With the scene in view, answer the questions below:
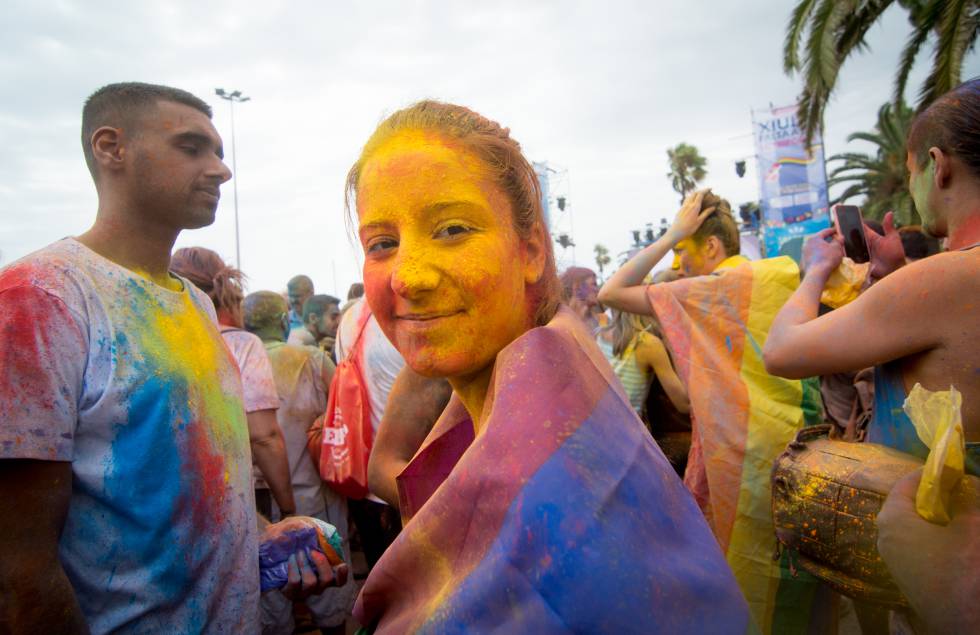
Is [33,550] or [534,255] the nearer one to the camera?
[33,550]

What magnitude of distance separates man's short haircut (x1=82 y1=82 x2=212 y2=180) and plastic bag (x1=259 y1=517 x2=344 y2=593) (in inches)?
49.2

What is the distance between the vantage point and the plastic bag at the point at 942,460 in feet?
3.36

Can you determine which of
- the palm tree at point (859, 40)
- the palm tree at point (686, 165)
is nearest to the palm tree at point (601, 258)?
the palm tree at point (686, 165)

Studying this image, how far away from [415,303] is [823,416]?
2.60m

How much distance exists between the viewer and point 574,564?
91 cm

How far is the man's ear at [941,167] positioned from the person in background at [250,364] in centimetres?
271

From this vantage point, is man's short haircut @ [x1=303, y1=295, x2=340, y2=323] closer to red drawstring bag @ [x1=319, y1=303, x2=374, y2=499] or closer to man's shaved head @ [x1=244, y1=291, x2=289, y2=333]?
man's shaved head @ [x1=244, y1=291, x2=289, y2=333]

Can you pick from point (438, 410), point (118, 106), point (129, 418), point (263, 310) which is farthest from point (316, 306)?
point (129, 418)

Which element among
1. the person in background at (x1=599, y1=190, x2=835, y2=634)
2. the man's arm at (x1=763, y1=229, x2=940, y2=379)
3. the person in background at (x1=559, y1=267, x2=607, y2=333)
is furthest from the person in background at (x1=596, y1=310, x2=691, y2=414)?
Result: the man's arm at (x1=763, y1=229, x2=940, y2=379)

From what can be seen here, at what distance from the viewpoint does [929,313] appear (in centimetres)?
151

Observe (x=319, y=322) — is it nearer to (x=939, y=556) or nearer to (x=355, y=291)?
(x=355, y=291)

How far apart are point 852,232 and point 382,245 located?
1.97 m

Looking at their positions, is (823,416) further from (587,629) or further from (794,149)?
(794,149)

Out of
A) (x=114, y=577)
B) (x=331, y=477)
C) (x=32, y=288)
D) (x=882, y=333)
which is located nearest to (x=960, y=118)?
(x=882, y=333)
